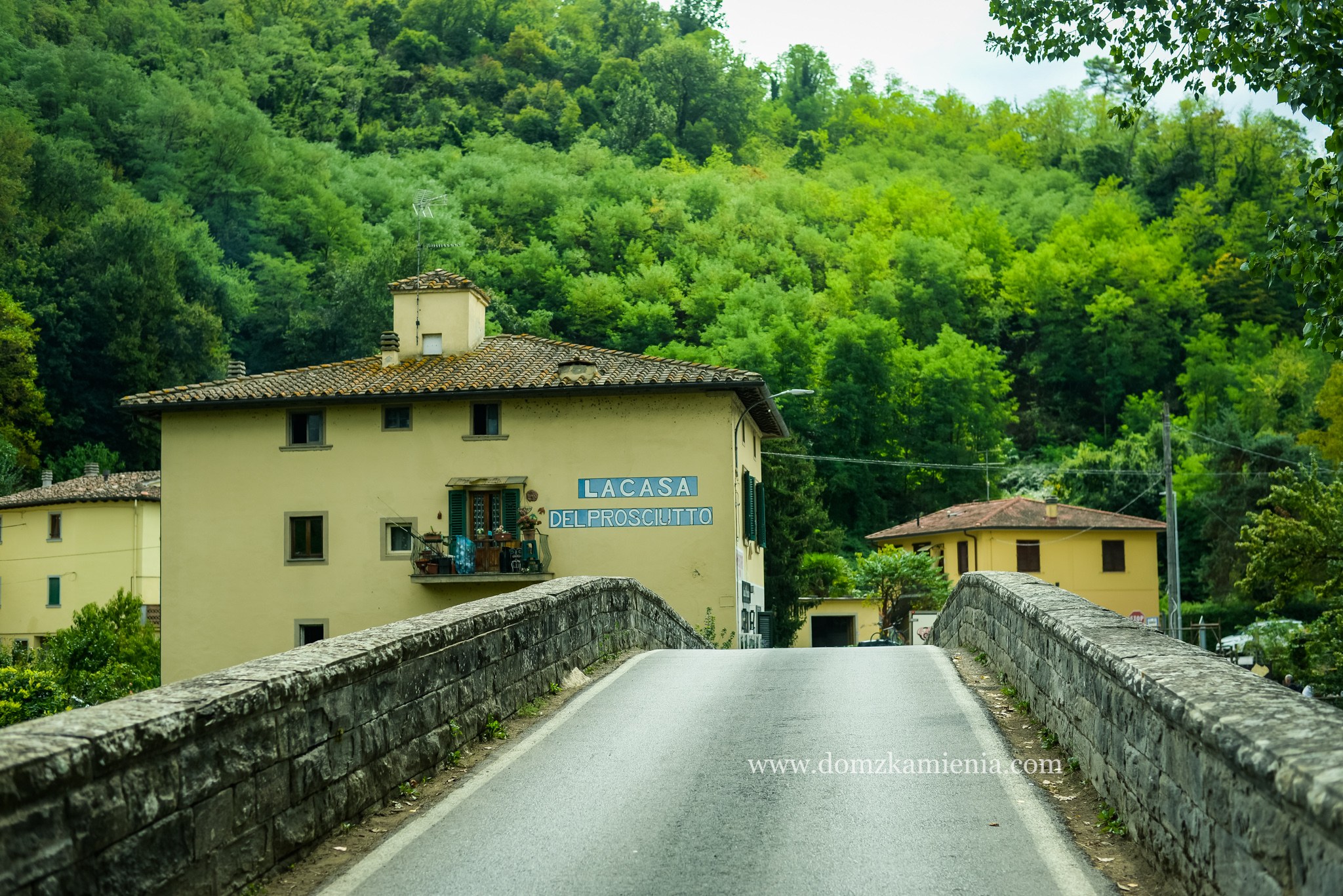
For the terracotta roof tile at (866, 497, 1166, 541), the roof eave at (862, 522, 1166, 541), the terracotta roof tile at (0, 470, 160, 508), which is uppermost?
the terracotta roof tile at (0, 470, 160, 508)

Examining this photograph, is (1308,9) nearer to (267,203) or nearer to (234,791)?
(234,791)

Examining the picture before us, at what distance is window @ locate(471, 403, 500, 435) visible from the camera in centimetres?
3048

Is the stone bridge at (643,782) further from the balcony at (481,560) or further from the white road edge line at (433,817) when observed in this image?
the balcony at (481,560)

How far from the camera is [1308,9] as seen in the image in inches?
295

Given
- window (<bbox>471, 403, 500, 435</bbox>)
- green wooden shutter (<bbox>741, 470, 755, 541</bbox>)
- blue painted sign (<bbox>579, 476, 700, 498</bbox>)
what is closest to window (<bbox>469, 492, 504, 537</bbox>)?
window (<bbox>471, 403, 500, 435</bbox>)

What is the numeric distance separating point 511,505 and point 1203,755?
2638cm

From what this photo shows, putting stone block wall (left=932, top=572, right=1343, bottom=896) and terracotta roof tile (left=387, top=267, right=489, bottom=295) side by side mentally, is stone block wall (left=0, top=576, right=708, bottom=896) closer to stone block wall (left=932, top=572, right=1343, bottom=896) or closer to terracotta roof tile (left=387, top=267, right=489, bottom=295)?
stone block wall (left=932, top=572, right=1343, bottom=896)

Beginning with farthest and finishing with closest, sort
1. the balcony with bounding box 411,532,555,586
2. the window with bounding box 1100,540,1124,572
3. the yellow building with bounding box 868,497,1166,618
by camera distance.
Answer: the window with bounding box 1100,540,1124,572 → the yellow building with bounding box 868,497,1166,618 → the balcony with bounding box 411,532,555,586

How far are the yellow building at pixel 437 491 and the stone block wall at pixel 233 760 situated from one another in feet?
66.4

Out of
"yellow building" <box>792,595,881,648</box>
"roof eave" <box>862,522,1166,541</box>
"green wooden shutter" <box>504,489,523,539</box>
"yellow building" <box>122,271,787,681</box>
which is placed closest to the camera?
"yellow building" <box>122,271,787,681</box>

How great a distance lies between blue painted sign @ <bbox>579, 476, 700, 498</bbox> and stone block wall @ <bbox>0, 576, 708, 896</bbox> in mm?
20247

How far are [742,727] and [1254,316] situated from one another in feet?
262

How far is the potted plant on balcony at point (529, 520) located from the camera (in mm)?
28750

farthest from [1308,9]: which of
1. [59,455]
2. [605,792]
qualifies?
[59,455]
